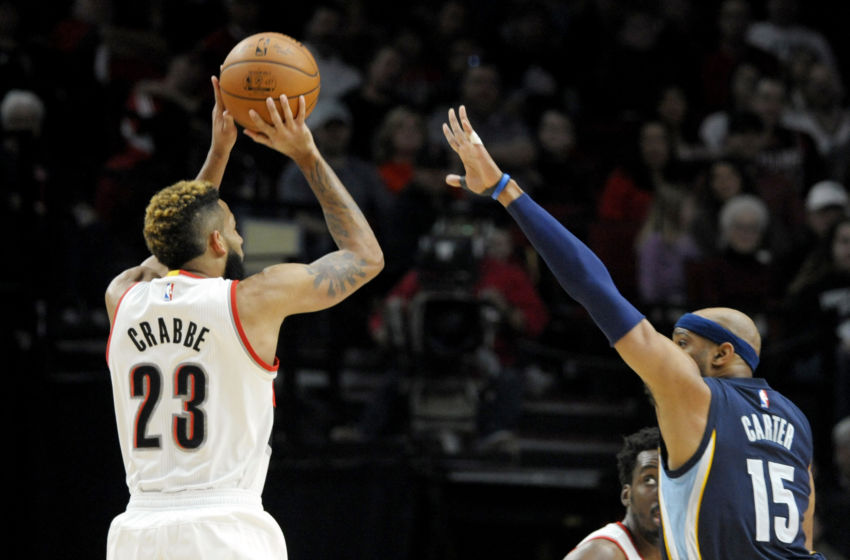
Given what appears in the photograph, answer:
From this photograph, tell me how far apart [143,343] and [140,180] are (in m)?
3.80

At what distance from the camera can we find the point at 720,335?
4.14m

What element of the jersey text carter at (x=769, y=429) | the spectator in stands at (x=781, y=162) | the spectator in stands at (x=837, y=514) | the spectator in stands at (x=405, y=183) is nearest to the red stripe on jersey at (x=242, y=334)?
the jersey text carter at (x=769, y=429)

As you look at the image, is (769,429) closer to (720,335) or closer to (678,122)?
(720,335)

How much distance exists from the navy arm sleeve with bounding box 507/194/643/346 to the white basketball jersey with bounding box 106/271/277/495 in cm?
104

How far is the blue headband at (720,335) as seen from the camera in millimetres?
4141

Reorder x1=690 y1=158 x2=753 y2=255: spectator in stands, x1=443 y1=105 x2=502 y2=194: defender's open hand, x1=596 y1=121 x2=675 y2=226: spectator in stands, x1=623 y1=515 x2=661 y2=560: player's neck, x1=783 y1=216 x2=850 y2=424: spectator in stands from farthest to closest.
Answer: x1=596 y1=121 x2=675 y2=226: spectator in stands < x1=690 y1=158 x2=753 y2=255: spectator in stands < x1=783 y1=216 x2=850 y2=424: spectator in stands < x1=623 y1=515 x2=661 y2=560: player's neck < x1=443 y1=105 x2=502 y2=194: defender's open hand

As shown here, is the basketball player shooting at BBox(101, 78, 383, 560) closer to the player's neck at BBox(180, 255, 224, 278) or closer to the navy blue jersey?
the player's neck at BBox(180, 255, 224, 278)

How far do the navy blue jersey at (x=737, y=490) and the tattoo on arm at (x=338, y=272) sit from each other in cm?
128

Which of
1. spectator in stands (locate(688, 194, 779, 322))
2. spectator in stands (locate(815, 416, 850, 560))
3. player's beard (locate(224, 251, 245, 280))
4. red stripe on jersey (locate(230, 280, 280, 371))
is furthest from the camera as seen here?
spectator in stands (locate(688, 194, 779, 322))

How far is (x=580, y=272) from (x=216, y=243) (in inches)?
51.5

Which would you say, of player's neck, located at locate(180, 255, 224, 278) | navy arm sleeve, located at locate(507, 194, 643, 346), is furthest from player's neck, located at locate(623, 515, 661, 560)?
player's neck, located at locate(180, 255, 224, 278)

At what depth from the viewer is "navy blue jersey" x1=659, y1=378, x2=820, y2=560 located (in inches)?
153

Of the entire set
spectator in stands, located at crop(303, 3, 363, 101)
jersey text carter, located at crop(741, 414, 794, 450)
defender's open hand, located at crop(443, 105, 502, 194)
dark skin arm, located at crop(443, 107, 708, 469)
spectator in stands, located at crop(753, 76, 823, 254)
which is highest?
spectator in stands, located at crop(303, 3, 363, 101)

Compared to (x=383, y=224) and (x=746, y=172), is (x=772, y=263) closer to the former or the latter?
(x=746, y=172)
